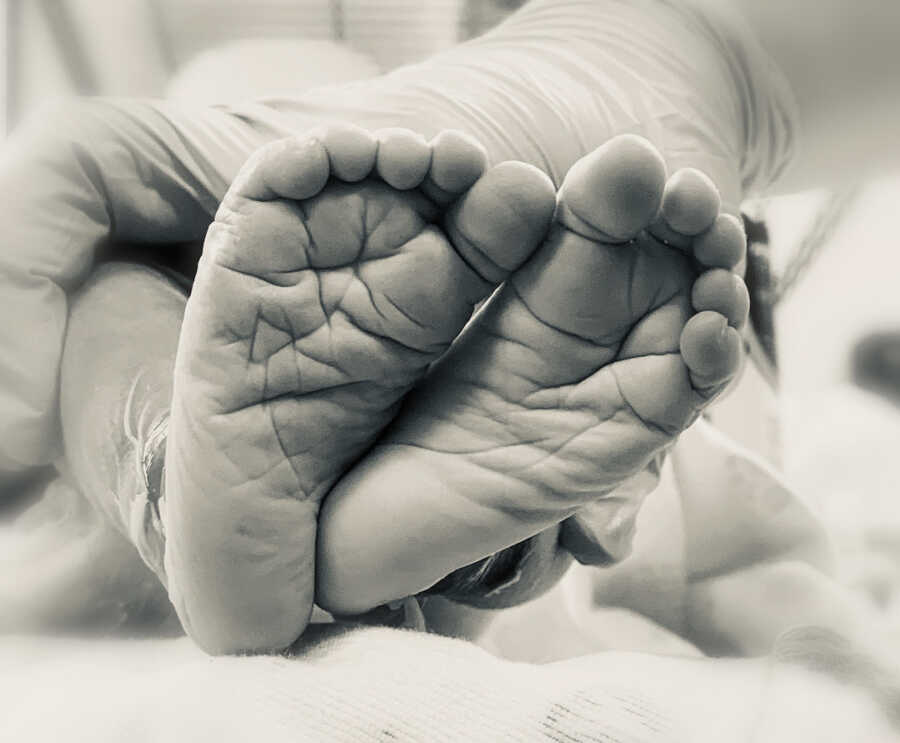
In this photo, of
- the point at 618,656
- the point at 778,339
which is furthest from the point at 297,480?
the point at 778,339

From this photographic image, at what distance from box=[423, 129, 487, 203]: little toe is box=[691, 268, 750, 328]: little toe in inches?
3.5

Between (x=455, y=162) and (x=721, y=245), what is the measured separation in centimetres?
10

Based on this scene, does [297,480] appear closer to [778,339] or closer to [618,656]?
[618,656]

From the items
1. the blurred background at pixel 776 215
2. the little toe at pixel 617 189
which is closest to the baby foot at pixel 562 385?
the little toe at pixel 617 189

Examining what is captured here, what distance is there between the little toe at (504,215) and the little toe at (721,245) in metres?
0.05

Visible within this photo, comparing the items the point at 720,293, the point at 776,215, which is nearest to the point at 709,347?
the point at 720,293

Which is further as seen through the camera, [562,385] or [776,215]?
[776,215]

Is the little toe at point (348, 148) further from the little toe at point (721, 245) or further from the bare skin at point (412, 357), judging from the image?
the little toe at point (721, 245)

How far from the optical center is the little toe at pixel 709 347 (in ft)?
1.04

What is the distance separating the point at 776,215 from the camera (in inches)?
21.4

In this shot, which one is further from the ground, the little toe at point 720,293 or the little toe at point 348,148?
the little toe at point 348,148

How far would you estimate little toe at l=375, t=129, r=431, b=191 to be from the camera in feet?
1.05

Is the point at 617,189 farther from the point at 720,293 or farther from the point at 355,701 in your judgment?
the point at 355,701

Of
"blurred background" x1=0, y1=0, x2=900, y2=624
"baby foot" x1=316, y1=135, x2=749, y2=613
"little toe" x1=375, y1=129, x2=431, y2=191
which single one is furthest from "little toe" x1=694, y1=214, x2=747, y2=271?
"blurred background" x1=0, y1=0, x2=900, y2=624
